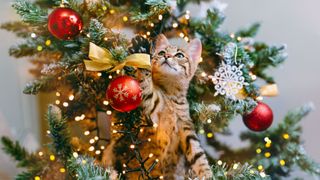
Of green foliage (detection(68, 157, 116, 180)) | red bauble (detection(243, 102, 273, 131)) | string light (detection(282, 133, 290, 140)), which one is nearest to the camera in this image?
green foliage (detection(68, 157, 116, 180))

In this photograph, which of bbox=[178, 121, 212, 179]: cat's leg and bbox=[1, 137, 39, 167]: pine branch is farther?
bbox=[1, 137, 39, 167]: pine branch

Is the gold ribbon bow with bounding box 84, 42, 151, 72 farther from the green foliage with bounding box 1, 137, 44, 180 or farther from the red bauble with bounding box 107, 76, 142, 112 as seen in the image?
the green foliage with bounding box 1, 137, 44, 180

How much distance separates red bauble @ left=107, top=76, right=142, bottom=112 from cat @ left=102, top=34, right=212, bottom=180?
70 mm

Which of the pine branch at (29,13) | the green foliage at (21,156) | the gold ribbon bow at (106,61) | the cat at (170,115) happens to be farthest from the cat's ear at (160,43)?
the green foliage at (21,156)

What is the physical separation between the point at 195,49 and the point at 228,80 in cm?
10

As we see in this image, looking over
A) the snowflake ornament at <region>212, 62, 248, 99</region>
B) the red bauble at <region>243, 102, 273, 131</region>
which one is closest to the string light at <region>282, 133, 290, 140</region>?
the red bauble at <region>243, 102, 273, 131</region>

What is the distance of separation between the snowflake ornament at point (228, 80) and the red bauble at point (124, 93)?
0.22m

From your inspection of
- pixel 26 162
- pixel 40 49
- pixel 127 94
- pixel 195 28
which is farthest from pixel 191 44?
pixel 26 162

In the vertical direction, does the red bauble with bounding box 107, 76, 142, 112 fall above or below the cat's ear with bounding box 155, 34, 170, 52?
below

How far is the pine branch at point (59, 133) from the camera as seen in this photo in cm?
87

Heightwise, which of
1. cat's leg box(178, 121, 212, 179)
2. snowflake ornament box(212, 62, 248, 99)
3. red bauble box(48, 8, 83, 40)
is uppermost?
red bauble box(48, 8, 83, 40)

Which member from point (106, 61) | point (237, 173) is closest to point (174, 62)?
point (106, 61)

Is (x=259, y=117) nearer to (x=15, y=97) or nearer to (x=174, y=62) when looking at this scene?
(x=174, y=62)

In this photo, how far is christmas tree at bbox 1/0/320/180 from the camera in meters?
0.83
